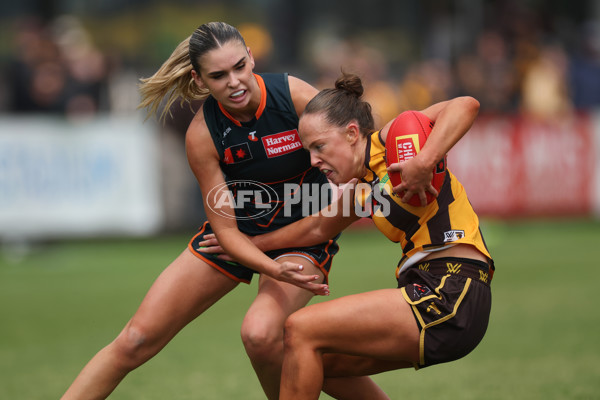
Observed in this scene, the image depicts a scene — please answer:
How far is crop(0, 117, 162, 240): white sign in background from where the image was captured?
38.8 ft

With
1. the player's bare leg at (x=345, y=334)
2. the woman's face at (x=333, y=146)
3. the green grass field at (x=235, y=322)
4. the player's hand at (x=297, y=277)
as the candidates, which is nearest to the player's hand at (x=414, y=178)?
the woman's face at (x=333, y=146)

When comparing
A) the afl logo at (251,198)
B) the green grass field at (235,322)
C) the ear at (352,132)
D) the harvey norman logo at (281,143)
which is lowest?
the green grass field at (235,322)

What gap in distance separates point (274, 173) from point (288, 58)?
565 inches

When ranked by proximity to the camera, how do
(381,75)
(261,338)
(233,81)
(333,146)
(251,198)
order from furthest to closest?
(381,75) → (251,198) → (233,81) → (261,338) → (333,146)

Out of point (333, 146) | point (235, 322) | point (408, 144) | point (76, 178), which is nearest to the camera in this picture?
point (408, 144)


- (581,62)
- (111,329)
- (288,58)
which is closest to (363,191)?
(111,329)

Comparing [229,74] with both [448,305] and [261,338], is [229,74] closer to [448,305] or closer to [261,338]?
[261,338]

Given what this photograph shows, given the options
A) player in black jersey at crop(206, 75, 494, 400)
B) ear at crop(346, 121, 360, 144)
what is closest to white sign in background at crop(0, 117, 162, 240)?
player in black jersey at crop(206, 75, 494, 400)

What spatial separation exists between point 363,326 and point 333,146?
35.6 inches

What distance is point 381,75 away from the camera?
51.3ft

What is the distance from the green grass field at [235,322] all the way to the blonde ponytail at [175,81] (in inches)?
79.1

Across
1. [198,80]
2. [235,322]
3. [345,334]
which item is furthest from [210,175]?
[235,322]

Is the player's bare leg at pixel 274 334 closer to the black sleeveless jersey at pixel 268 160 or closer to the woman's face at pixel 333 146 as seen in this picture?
the black sleeveless jersey at pixel 268 160

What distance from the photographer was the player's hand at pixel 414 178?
3.77 metres
